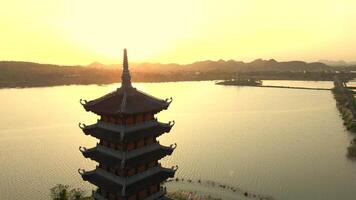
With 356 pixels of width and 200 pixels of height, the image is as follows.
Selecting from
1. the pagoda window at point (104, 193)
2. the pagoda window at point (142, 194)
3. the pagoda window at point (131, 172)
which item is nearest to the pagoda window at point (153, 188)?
the pagoda window at point (142, 194)

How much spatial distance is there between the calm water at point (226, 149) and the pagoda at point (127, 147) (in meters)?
26.3

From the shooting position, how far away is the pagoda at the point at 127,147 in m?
30.0

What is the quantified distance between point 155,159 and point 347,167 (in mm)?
49705

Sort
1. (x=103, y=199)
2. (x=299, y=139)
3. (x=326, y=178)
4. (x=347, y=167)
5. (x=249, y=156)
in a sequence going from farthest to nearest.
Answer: (x=299, y=139), (x=249, y=156), (x=347, y=167), (x=326, y=178), (x=103, y=199)

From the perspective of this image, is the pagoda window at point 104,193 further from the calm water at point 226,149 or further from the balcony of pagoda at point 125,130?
the calm water at point 226,149

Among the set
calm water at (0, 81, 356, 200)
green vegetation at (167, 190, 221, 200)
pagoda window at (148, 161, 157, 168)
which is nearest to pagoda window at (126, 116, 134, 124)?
pagoda window at (148, 161, 157, 168)

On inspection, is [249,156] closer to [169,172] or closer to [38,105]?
[169,172]

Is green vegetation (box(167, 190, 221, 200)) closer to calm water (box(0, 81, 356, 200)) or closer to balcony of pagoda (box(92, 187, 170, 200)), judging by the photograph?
calm water (box(0, 81, 356, 200))

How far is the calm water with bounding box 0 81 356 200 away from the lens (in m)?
59.5

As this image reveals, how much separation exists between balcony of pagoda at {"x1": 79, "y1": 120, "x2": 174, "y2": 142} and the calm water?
27610 mm

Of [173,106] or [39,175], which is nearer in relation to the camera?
[39,175]

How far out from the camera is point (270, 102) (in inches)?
6142

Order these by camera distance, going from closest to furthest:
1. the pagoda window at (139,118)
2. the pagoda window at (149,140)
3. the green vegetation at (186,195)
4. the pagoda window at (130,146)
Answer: the pagoda window at (130,146) < the pagoda window at (139,118) < the pagoda window at (149,140) < the green vegetation at (186,195)

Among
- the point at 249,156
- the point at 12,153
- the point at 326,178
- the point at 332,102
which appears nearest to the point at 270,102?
the point at 332,102
